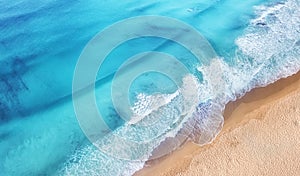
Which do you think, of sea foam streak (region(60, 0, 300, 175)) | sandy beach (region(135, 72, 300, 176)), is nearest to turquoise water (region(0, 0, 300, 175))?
sea foam streak (region(60, 0, 300, 175))

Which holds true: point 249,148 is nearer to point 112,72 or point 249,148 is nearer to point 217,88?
point 217,88

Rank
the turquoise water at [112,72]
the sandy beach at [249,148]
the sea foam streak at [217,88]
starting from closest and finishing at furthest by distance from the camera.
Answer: the sandy beach at [249,148], the sea foam streak at [217,88], the turquoise water at [112,72]

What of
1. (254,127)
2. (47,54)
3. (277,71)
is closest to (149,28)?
(47,54)

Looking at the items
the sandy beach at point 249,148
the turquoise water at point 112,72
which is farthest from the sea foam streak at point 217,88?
the sandy beach at point 249,148

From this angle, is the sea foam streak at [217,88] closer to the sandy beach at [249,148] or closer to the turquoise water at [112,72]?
the turquoise water at [112,72]

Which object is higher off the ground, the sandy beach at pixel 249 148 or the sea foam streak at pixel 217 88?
the sea foam streak at pixel 217 88

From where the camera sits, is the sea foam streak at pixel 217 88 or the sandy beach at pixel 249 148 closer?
the sandy beach at pixel 249 148
